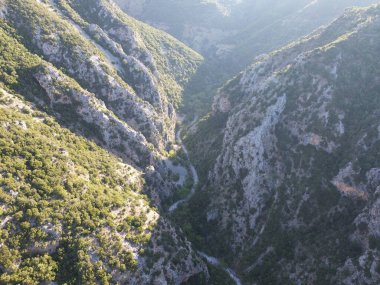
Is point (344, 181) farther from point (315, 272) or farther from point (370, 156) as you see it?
point (315, 272)

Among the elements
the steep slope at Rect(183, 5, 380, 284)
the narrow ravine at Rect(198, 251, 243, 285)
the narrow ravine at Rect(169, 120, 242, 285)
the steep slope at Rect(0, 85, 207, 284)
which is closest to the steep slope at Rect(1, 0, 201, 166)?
the narrow ravine at Rect(169, 120, 242, 285)

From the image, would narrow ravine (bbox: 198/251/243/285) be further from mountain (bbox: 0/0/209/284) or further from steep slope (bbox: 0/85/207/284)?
steep slope (bbox: 0/85/207/284)

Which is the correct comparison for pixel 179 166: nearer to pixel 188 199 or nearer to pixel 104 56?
pixel 188 199

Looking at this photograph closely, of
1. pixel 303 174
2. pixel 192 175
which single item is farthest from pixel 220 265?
pixel 192 175

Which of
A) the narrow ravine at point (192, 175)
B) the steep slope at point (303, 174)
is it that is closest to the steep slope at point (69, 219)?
the narrow ravine at point (192, 175)

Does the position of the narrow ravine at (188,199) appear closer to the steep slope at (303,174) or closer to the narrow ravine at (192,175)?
the narrow ravine at (192,175)
